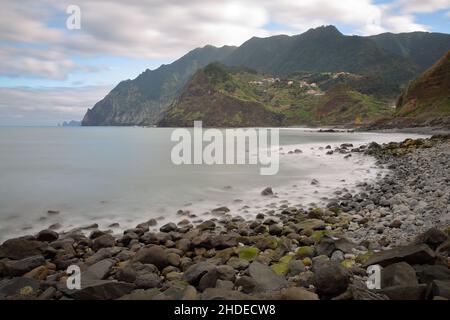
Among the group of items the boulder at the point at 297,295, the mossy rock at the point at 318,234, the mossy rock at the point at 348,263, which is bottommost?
the mossy rock at the point at 318,234

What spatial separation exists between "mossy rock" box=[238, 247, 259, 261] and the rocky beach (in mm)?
29

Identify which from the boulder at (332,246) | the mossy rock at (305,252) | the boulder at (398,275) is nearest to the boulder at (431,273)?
the boulder at (398,275)

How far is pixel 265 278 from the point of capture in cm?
757

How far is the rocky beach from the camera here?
6426 millimetres

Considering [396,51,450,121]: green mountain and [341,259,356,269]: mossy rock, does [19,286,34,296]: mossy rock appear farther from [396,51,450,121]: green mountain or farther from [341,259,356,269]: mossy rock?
[396,51,450,121]: green mountain

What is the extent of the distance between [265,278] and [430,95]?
379 ft

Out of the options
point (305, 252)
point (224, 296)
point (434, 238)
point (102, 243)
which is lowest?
point (102, 243)

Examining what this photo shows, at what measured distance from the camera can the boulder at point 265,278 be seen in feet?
23.8

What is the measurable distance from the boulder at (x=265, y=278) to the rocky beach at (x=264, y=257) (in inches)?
1.0

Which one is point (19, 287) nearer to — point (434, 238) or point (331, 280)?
point (331, 280)

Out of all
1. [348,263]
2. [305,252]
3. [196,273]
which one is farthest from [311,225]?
[196,273]

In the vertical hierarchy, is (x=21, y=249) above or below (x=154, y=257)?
below

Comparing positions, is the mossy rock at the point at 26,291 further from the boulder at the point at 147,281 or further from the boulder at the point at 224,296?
the boulder at the point at 224,296

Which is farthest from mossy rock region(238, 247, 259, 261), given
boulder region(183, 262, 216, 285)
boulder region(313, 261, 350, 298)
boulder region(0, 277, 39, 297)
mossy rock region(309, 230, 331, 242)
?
boulder region(0, 277, 39, 297)
